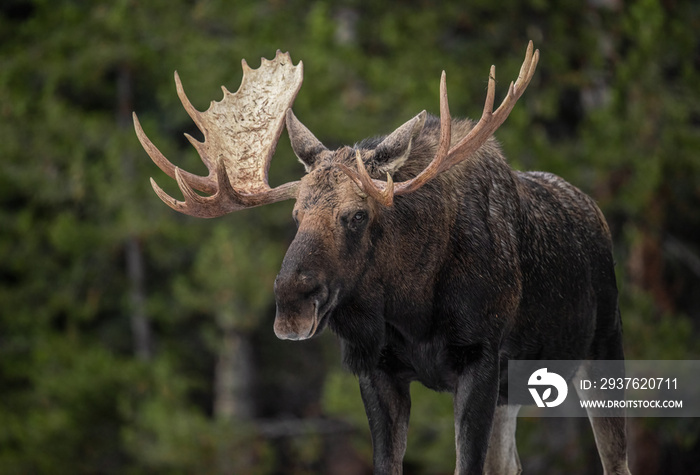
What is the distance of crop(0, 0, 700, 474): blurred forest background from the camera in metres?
10.5

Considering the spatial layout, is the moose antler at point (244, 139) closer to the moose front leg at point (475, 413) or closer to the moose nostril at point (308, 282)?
the moose nostril at point (308, 282)

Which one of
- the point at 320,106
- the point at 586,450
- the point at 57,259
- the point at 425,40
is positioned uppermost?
the point at 425,40

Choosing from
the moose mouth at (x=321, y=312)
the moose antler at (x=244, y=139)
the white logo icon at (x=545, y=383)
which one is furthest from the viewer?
the white logo icon at (x=545, y=383)

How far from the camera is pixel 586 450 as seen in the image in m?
10.8

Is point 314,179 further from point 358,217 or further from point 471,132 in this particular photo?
point 471,132

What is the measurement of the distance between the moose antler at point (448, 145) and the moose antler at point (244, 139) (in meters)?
0.45

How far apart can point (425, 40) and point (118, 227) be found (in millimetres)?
5526

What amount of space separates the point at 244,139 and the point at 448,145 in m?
0.98

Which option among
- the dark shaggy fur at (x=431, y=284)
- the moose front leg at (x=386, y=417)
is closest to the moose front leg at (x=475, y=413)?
the dark shaggy fur at (x=431, y=284)

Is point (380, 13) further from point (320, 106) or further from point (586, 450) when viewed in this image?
point (586, 450)

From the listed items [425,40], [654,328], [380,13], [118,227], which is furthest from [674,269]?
[118,227]

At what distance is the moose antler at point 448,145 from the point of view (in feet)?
11.4

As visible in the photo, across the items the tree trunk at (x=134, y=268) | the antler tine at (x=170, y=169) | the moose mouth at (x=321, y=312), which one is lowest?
the moose mouth at (x=321, y=312)

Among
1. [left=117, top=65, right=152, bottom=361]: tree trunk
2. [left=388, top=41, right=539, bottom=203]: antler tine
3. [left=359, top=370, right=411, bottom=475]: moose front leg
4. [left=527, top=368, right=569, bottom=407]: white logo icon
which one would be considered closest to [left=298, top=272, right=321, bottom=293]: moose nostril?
[left=388, top=41, right=539, bottom=203]: antler tine
